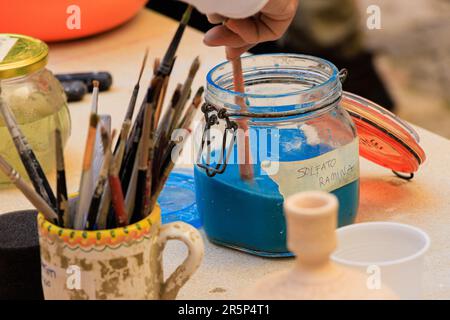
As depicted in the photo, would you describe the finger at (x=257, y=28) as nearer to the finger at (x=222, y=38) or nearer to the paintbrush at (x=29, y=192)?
the finger at (x=222, y=38)

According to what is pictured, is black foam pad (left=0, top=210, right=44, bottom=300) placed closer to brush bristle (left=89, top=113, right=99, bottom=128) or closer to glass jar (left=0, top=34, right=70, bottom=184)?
brush bristle (left=89, top=113, right=99, bottom=128)

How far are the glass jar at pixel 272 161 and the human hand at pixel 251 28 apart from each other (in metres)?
0.03

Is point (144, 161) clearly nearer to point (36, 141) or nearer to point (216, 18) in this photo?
point (216, 18)

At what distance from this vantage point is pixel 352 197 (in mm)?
958

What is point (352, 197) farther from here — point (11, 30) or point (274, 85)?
point (11, 30)

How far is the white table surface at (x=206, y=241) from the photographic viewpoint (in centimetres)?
90

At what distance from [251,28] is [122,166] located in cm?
31

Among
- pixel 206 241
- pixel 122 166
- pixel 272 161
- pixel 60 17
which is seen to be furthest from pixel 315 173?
pixel 60 17

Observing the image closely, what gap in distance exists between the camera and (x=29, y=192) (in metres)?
0.70

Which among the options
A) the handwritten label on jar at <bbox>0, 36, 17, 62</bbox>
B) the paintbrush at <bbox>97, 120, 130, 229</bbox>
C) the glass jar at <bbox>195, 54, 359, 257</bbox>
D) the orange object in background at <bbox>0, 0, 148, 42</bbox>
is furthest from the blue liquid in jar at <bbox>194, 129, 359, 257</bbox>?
the orange object in background at <bbox>0, 0, 148, 42</bbox>

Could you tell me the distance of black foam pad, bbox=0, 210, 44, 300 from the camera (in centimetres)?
80

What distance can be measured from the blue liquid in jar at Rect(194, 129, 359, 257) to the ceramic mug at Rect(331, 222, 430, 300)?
130 mm

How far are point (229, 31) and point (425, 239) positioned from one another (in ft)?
1.07

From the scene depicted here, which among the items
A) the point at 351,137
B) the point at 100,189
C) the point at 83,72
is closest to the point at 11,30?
the point at 83,72
